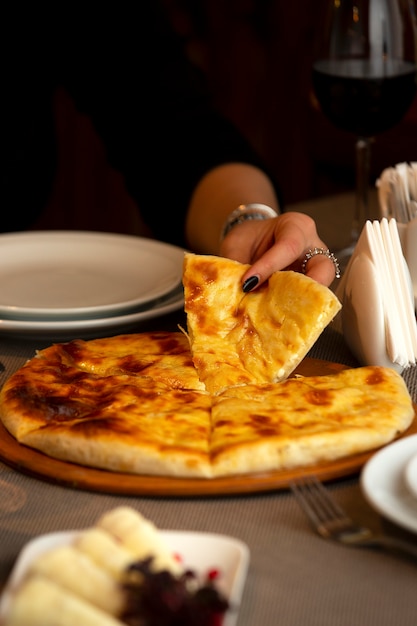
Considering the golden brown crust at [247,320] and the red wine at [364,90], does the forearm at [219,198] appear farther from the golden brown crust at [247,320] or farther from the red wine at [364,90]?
the golden brown crust at [247,320]

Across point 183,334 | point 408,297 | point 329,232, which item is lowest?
point 329,232

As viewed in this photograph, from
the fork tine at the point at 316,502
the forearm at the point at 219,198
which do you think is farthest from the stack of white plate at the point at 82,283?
the fork tine at the point at 316,502

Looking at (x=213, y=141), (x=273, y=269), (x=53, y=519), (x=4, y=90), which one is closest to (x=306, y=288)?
(x=273, y=269)

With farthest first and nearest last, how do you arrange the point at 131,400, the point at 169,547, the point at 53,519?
the point at 131,400 → the point at 53,519 → the point at 169,547

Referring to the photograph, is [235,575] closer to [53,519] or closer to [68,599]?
[68,599]

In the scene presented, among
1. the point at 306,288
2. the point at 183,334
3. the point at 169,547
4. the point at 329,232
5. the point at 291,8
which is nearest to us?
the point at 169,547
